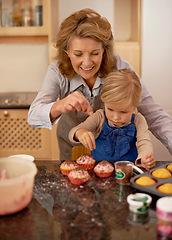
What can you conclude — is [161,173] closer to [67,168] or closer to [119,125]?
[67,168]

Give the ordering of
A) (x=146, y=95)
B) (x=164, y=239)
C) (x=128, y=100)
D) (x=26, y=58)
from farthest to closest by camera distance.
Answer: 1. (x=26, y=58)
2. (x=146, y=95)
3. (x=128, y=100)
4. (x=164, y=239)

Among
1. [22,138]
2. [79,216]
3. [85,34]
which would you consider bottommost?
[22,138]

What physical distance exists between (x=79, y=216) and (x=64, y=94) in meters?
1.10

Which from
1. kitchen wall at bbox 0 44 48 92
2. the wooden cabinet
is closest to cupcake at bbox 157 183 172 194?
the wooden cabinet

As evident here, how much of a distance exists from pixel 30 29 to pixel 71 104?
1.80 metres

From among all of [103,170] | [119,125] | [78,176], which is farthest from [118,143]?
[78,176]

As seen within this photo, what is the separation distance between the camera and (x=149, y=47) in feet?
9.30

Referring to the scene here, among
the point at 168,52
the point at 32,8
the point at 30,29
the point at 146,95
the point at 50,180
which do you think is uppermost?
the point at 32,8

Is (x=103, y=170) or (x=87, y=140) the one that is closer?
(x=103, y=170)

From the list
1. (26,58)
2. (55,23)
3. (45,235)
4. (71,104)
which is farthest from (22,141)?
(45,235)

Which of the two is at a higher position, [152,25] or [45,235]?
[152,25]

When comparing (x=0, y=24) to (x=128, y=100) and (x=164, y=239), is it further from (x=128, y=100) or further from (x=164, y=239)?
(x=164, y=239)

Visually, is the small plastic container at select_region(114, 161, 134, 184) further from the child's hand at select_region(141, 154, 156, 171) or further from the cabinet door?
the cabinet door

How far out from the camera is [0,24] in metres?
3.01
